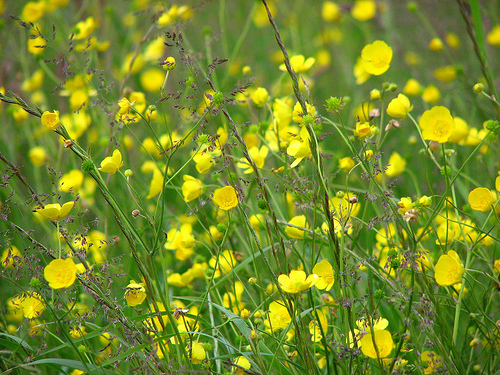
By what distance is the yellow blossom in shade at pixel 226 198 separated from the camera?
816mm

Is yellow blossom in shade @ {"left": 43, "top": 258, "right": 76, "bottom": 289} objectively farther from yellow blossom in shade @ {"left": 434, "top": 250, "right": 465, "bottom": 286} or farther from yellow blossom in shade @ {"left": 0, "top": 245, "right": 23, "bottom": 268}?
yellow blossom in shade @ {"left": 434, "top": 250, "right": 465, "bottom": 286}

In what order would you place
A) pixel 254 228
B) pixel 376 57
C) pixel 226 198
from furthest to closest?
pixel 254 228, pixel 376 57, pixel 226 198

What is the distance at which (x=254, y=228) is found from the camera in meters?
1.13

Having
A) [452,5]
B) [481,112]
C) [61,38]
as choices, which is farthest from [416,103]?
[61,38]

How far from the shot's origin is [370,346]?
753 mm

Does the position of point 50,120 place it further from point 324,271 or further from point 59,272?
point 324,271

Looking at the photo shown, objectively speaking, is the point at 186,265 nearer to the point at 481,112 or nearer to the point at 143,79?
the point at 481,112

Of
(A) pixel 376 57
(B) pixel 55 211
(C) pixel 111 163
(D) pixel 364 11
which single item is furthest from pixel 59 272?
(D) pixel 364 11

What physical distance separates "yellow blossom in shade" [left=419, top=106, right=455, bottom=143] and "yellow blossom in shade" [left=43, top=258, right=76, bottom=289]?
26.9 inches

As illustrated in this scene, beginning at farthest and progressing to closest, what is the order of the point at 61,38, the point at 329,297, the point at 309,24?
the point at 309,24, the point at 61,38, the point at 329,297

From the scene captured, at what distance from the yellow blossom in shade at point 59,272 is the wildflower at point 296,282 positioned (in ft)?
1.18

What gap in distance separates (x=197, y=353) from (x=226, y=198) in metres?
0.29

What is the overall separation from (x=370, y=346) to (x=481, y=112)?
1.06m

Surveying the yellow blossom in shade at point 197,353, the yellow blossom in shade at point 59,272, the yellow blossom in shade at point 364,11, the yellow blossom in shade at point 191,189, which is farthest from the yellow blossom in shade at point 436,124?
the yellow blossom in shade at point 364,11
